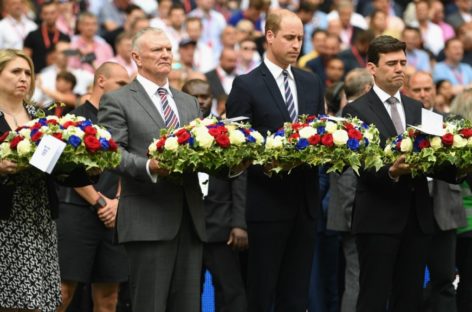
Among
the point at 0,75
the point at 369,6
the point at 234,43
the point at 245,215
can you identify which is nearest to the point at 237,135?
the point at 245,215

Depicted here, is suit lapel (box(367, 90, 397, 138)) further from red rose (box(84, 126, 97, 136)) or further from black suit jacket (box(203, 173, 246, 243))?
red rose (box(84, 126, 97, 136))

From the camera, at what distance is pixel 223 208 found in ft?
30.9

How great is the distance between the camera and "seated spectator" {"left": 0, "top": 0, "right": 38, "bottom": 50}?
16.0 meters

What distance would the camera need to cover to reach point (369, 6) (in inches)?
817

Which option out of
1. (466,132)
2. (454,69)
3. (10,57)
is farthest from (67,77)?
(454,69)

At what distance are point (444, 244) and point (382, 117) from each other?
1.48 metres

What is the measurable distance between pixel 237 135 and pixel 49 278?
183 cm

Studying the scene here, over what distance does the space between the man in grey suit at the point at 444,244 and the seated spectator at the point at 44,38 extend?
7.94 meters

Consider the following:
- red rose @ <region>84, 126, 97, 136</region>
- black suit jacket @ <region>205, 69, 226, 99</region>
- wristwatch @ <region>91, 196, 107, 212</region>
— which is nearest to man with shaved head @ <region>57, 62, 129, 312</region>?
wristwatch @ <region>91, 196, 107, 212</region>

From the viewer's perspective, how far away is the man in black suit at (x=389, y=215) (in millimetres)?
8344

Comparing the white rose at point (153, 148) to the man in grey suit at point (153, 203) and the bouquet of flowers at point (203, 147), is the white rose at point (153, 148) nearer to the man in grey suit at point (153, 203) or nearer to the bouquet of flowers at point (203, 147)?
the bouquet of flowers at point (203, 147)

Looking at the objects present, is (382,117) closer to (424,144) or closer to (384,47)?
(384,47)

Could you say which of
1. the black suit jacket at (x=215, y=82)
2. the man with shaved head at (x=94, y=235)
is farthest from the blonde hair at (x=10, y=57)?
the black suit jacket at (x=215, y=82)

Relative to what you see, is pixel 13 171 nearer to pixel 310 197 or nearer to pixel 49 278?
pixel 49 278
